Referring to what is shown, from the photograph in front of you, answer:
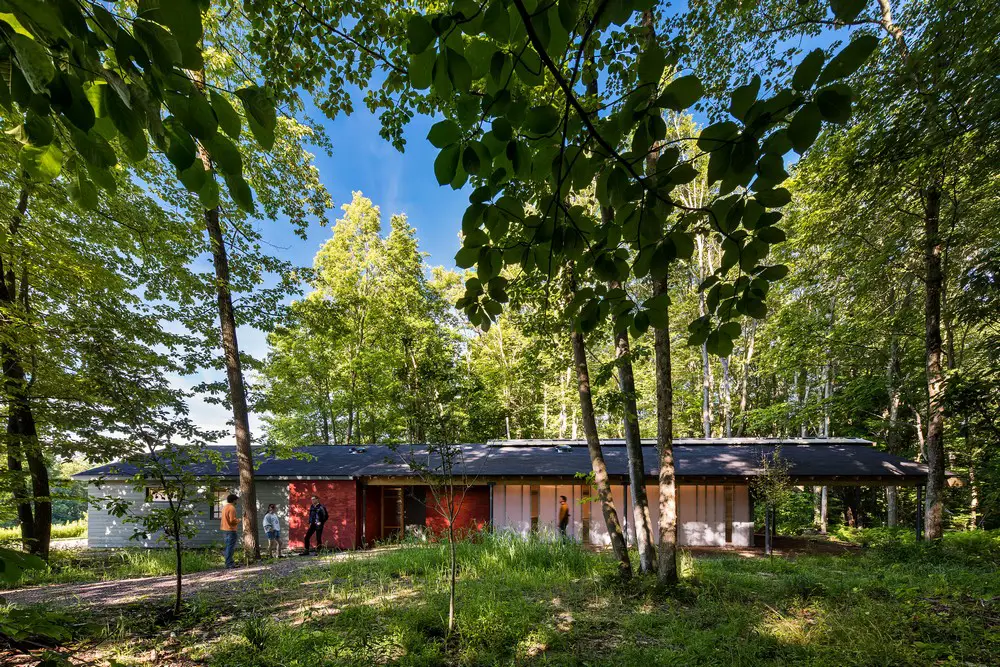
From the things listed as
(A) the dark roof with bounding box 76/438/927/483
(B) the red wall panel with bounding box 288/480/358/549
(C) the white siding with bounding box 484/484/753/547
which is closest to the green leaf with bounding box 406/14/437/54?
(A) the dark roof with bounding box 76/438/927/483

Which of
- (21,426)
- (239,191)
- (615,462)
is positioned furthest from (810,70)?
(21,426)

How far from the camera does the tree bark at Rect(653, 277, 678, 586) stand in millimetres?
5758

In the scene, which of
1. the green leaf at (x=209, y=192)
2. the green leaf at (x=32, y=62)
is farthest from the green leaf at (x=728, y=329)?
the green leaf at (x=32, y=62)

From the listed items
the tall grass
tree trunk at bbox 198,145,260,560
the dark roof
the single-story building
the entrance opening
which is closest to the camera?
the tall grass

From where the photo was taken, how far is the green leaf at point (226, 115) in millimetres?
758

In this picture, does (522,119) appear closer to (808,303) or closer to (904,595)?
(904,595)

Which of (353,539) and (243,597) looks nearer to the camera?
(243,597)

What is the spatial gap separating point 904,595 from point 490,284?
7.45m

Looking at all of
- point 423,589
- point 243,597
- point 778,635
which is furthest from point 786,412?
point 243,597

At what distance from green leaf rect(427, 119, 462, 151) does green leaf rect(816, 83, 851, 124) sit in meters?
0.85

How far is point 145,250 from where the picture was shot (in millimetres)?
8203

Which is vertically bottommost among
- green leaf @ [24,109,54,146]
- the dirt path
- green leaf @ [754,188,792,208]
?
the dirt path

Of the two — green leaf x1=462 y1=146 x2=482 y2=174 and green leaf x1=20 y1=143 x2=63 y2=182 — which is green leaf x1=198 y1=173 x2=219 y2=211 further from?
green leaf x1=462 y1=146 x2=482 y2=174

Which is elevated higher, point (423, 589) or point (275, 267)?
point (275, 267)
